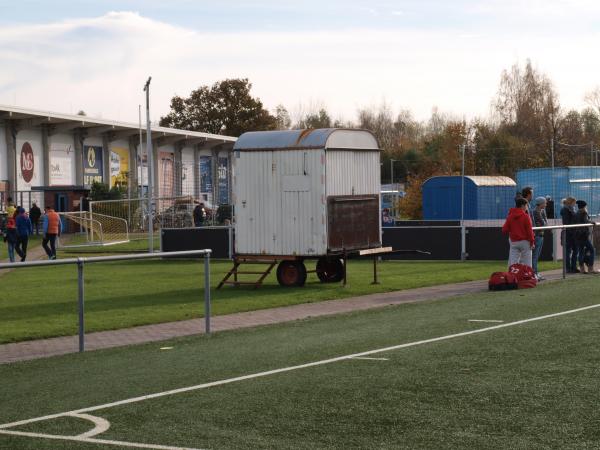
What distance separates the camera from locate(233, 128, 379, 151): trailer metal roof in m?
21.2

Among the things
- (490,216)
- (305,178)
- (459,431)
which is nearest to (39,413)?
(459,431)

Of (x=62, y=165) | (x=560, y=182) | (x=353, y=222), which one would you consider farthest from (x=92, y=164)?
(x=353, y=222)

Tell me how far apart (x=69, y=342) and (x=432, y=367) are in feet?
15.3

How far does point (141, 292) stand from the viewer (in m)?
17.3

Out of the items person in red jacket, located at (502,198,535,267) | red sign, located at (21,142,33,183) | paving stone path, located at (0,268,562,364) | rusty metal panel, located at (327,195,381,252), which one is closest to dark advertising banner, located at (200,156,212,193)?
rusty metal panel, located at (327,195,381,252)

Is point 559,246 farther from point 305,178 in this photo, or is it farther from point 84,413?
point 84,413

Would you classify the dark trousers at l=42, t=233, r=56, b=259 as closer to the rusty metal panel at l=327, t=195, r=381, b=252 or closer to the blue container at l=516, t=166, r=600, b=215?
the rusty metal panel at l=327, t=195, r=381, b=252

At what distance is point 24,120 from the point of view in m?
54.3

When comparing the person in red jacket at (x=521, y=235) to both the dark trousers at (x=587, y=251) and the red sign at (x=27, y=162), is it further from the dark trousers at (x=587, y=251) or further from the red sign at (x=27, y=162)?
the red sign at (x=27, y=162)

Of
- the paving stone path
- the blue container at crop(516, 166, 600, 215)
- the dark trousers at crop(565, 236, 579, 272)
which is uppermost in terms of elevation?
the blue container at crop(516, 166, 600, 215)

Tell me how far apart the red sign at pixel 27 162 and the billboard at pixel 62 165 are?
1699 mm

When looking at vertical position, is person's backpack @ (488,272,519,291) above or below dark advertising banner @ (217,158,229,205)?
below

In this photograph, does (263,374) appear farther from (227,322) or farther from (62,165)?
(62,165)

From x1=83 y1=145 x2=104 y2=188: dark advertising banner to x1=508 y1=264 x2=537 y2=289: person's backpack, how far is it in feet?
141
